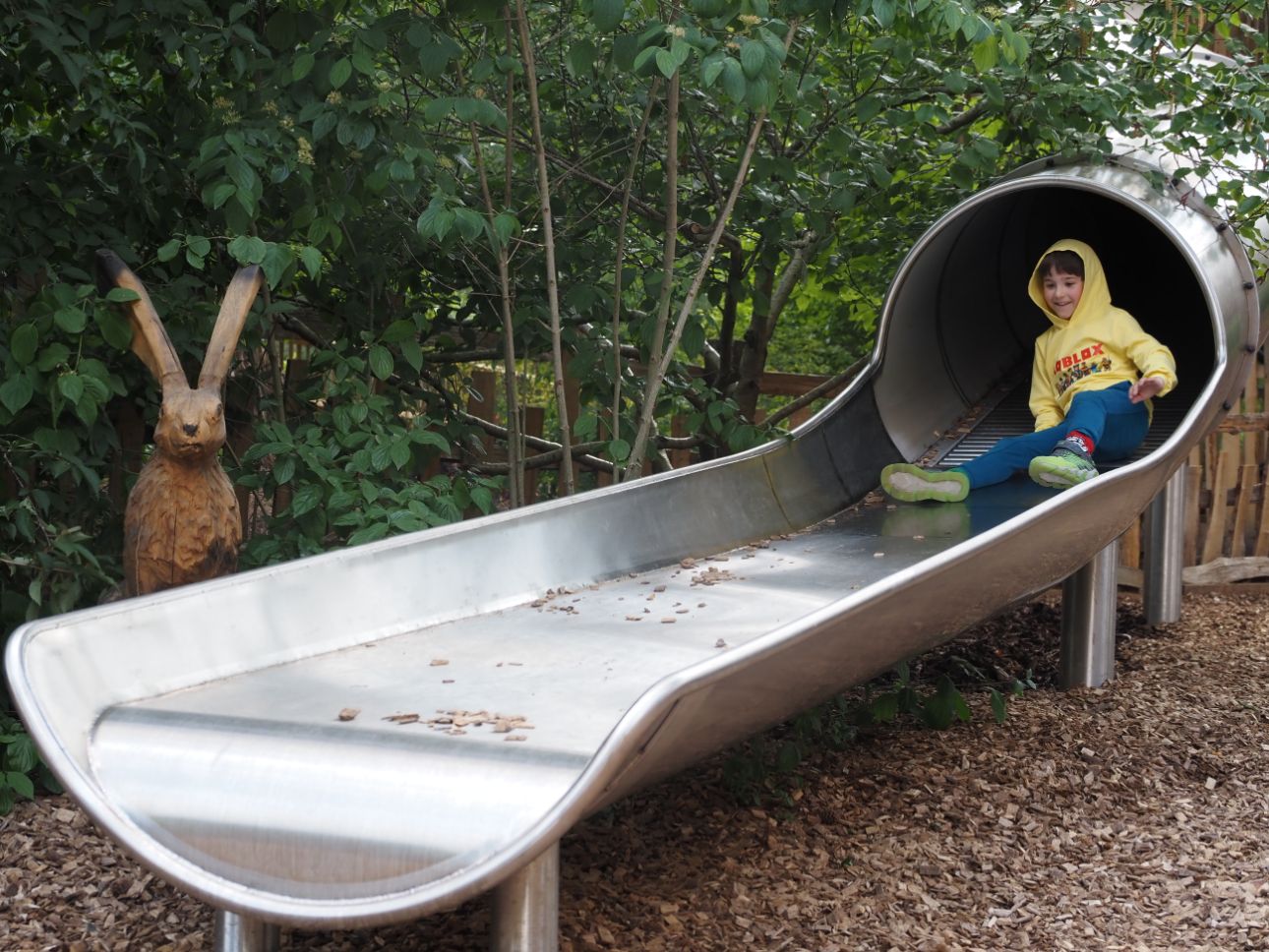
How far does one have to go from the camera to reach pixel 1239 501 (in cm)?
626

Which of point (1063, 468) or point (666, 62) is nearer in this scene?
point (666, 62)

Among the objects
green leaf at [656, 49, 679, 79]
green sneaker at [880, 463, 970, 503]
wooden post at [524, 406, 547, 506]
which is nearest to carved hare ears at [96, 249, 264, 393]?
green leaf at [656, 49, 679, 79]

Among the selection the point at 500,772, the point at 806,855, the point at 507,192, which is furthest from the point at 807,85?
the point at 500,772

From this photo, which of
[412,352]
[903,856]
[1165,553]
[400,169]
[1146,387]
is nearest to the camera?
[903,856]

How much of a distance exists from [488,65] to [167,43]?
2.73 ft

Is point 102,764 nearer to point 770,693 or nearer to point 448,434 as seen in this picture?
point 770,693

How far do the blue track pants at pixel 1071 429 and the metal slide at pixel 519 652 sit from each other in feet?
0.32

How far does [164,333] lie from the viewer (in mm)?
3133

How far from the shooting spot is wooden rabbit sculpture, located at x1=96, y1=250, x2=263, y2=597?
120 inches

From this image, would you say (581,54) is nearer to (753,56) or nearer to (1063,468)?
(753,56)

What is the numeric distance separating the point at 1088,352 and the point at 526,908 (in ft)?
10.6

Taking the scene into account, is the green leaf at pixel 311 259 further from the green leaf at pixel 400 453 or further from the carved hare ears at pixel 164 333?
the green leaf at pixel 400 453

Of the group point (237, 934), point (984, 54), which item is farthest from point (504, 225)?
point (237, 934)

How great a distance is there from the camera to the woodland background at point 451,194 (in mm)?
3355
